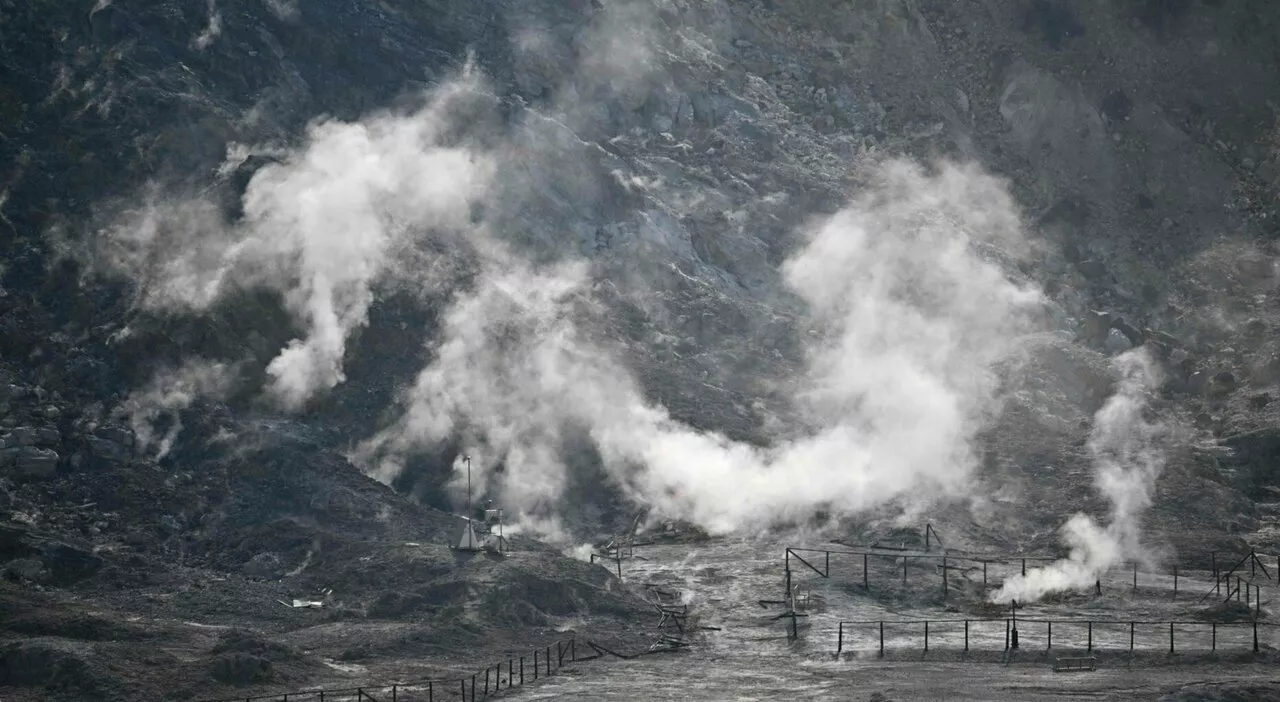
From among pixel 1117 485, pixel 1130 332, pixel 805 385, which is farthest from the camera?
pixel 1130 332

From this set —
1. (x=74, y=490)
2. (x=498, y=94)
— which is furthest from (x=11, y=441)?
(x=498, y=94)

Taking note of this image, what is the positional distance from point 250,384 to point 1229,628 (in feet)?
141

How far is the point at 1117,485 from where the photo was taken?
285 feet

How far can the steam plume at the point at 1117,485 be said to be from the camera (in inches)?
3041

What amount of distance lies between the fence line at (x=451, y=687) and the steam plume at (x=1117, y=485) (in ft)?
62.5

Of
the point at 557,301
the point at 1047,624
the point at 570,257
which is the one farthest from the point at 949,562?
the point at 570,257

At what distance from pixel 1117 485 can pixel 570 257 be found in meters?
30.1

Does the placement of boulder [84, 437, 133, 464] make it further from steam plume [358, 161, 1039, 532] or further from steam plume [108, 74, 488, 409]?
steam plume [358, 161, 1039, 532]

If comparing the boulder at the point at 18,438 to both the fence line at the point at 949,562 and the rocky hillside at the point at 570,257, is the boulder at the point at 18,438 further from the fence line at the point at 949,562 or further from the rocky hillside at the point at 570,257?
the fence line at the point at 949,562

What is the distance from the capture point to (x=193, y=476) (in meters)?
80.7

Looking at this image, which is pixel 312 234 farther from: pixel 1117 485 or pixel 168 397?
pixel 1117 485

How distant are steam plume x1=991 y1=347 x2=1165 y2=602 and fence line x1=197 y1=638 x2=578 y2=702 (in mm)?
19046

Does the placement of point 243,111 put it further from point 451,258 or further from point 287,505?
point 287,505

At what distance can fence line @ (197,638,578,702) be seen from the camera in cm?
6103
